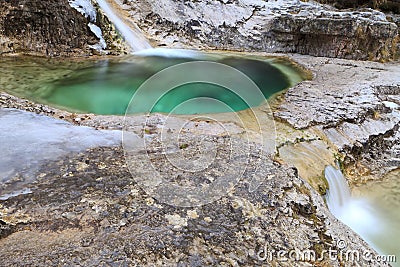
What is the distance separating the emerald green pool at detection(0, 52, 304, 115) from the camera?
6246 mm

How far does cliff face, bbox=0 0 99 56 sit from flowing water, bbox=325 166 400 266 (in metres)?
8.67

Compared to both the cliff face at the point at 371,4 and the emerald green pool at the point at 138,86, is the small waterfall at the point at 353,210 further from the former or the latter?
the cliff face at the point at 371,4

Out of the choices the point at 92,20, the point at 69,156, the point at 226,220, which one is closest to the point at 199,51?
the point at 92,20

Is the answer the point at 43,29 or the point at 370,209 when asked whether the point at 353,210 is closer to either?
the point at 370,209

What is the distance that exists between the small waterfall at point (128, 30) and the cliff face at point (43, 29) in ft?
4.15

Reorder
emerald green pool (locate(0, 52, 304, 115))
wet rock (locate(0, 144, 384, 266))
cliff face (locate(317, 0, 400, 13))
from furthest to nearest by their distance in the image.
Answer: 1. cliff face (locate(317, 0, 400, 13))
2. emerald green pool (locate(0, 52, 304, 115))
3. wet rock (locate(0, 144, 384, 266))

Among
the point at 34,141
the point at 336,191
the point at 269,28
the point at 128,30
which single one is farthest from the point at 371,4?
the point at 34,141

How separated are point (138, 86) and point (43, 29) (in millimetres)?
4331

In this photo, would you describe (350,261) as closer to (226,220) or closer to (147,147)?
(226,220)

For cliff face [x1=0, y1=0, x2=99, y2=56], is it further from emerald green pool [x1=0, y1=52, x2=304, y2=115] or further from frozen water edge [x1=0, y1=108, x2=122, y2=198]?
frozen water edge [x1=0, y1=108, x2=122, y2=198]

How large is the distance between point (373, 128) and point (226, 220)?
14.6ft

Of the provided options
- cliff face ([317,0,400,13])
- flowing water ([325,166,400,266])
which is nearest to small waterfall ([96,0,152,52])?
flowing water ([325,166,400,266])

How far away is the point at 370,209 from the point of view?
432cm

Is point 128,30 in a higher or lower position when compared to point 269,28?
lower
